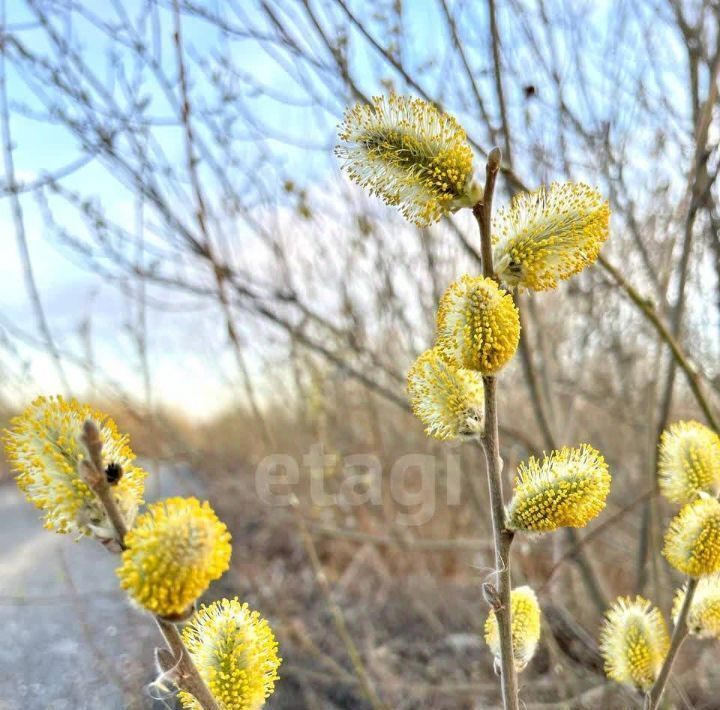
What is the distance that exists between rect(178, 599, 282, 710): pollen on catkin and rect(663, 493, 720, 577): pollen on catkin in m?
0.49

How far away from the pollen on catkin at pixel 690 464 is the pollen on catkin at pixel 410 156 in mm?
434

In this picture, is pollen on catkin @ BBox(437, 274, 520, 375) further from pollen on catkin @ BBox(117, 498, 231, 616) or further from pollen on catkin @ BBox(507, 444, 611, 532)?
pollen on catkin @ BBox(117, 498, 231, 616)

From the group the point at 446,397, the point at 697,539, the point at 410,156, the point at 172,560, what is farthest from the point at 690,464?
the point at 172,560

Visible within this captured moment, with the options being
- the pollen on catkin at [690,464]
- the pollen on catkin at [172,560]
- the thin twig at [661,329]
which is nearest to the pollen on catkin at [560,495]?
the pollen on catkin at [690,464]

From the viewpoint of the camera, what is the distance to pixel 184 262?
2.29 meters

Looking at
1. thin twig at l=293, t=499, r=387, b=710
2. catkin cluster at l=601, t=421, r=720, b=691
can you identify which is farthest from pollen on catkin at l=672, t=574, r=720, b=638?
thin twig at l=293, t=499, r=387, b=710

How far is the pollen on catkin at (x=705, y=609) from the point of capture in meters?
0.92

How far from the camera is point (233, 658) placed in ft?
2.33

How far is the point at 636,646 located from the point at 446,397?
421 millimetres

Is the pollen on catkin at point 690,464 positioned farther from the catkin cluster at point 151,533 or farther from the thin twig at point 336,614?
the thin twig at point 336,614

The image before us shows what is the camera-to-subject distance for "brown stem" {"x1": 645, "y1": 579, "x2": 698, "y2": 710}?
893 millimetres

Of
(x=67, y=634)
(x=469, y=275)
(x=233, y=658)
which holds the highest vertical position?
(x=469, y=275)

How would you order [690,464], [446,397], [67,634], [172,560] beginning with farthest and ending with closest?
[67,634], [690,464], [446,397], [172,560]

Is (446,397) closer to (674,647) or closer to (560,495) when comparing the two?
(560,495)
